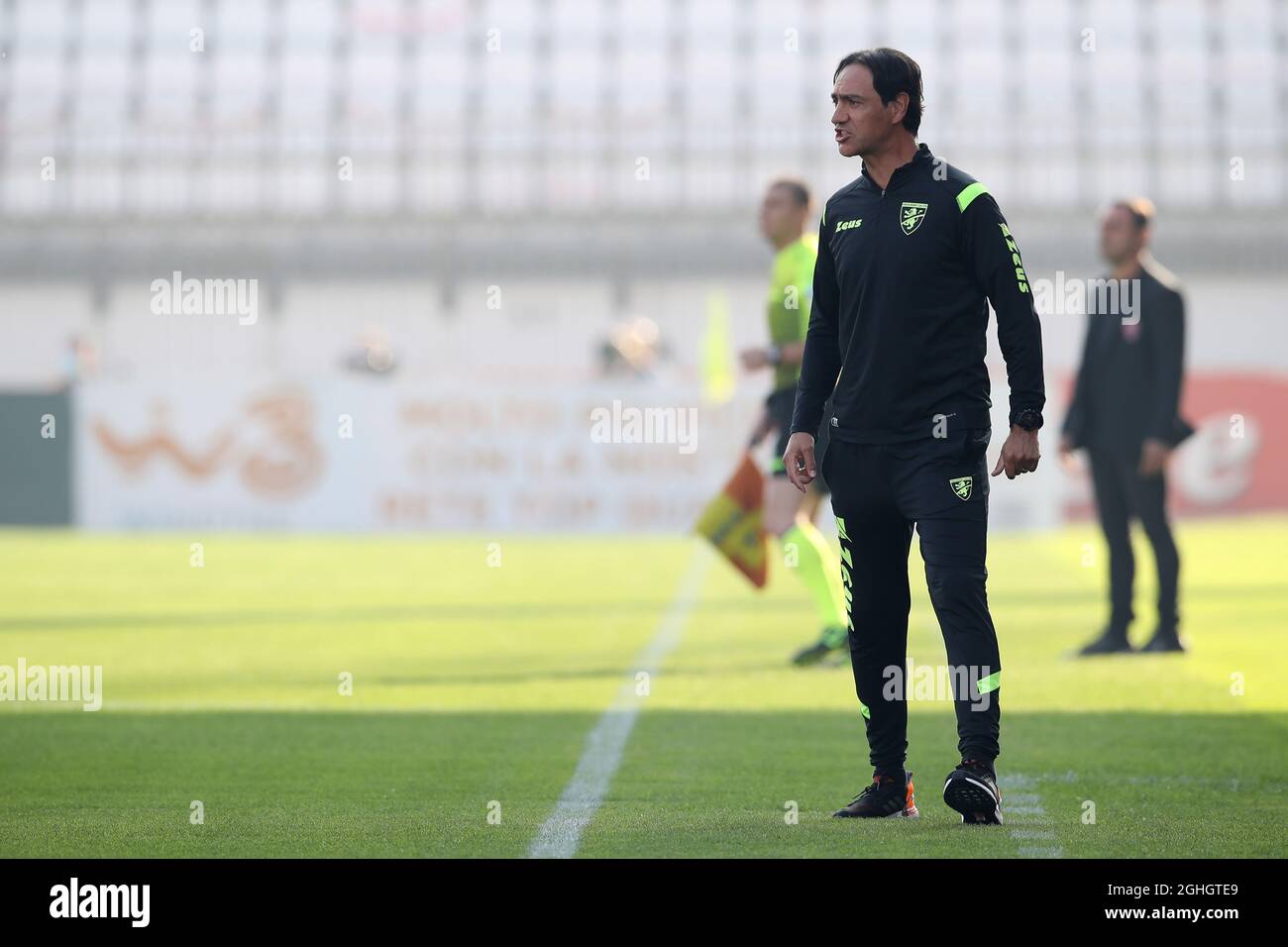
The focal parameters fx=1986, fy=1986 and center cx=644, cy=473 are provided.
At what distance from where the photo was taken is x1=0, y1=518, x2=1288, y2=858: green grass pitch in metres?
5.41

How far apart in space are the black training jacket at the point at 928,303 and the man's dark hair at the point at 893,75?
14 centimetres

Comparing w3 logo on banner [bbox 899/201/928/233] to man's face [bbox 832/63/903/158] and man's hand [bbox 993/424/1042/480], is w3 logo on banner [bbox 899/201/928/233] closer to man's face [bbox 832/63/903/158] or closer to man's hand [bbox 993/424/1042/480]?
man's face [bbox 832/63/903/158]

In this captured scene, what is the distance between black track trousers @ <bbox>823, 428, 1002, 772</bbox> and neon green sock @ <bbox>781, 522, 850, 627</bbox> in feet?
13.1

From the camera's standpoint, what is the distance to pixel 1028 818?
5.61 meters

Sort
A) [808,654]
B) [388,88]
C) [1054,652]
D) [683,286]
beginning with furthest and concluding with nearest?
1. [388,88]
2. [683,286]
3. [1054,652]
4. [808,654]

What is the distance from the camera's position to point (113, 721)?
805 cm

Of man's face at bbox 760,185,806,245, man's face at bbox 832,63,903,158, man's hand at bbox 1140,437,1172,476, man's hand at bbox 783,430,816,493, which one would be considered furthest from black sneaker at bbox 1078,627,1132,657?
man's face at bbox 832,63,903,158

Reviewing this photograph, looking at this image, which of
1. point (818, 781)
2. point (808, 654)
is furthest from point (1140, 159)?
point (818, 781)

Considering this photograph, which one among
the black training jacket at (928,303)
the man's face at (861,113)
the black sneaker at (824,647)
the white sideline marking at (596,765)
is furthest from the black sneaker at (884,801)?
the black sneaker at (824,647)

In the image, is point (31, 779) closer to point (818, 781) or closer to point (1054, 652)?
point (818, 781)

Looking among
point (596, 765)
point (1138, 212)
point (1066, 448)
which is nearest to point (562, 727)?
point (596, 765)

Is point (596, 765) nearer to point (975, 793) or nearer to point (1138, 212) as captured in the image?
point (975, 793)

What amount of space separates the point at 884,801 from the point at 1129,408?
5596 millimetres

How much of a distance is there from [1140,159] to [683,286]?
11.6 meters
